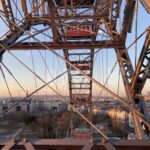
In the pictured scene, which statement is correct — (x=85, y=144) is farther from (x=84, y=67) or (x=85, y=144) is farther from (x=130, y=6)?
(x=84, y=67)

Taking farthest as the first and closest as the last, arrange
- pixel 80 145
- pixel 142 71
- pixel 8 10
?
pixel 8 10
pixel 142 71
pixel 80 145

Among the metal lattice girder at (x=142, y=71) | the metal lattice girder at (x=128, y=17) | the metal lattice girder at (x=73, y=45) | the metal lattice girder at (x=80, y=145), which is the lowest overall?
the metal lattice girder at (x=80, y=145)

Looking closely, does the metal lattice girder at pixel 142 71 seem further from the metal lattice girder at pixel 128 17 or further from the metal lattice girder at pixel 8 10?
the metal lattice girder at pixel 8 10

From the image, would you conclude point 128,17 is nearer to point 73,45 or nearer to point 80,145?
point 73,45

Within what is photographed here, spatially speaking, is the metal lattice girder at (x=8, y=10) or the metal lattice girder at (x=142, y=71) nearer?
the metal lattice girder at (x=142, y=71)

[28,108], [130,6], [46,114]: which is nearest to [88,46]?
[130,6]

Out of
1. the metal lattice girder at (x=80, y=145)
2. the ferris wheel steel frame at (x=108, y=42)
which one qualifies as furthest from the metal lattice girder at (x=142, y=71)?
the metal lattice girder at (x=80, y=145)

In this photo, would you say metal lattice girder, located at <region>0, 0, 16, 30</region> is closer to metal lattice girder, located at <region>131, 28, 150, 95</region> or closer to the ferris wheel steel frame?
the ferris wheel steel frame

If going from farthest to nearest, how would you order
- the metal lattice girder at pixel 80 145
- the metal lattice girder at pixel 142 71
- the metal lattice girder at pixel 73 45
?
the metal lattice girder at pixel 73 45, the metal lattice girder at pixel 142 71, the metal lattice girder at pixel 80 145

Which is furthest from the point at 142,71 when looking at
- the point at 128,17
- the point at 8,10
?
the point at 8,10

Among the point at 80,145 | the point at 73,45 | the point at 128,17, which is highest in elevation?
the point at 128,17

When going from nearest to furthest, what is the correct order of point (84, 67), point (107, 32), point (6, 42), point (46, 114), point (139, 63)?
point (139, 63) → point (6, 42) → point (107, 32) → point (84, 67) → point (46, 114)
